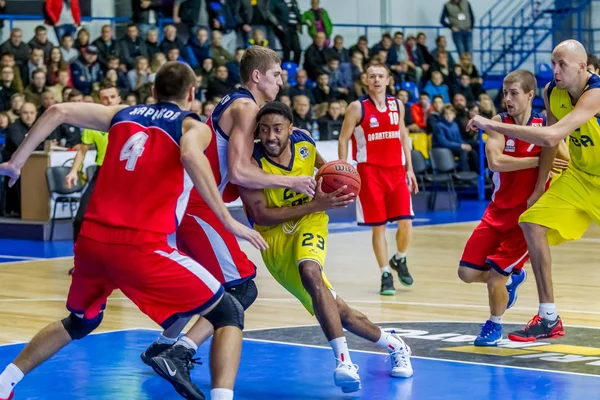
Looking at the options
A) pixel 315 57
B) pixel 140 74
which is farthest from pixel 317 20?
pixel 140 74

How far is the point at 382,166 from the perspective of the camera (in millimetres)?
10703

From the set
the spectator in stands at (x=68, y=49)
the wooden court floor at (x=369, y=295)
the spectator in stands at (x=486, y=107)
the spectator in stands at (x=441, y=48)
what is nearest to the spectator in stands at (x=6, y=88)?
the spectator in stands at (x=68, y=49)

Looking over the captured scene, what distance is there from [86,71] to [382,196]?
9105 millimetres

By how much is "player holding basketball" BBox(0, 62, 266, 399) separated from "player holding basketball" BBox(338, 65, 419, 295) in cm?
496

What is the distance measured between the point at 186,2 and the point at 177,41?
4.78 ft

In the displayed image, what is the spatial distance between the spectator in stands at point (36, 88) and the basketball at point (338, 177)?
1153cm

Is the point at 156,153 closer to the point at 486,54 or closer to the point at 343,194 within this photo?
the point at 343,194

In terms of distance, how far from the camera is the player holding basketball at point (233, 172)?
20.8ft

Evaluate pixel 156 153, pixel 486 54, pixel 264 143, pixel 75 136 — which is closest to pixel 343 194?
pixel 264 143

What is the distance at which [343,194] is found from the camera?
251 inches

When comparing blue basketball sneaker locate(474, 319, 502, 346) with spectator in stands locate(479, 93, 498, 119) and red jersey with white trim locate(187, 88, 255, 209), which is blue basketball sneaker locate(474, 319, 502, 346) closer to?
red jersey with white trim locate(187, 88, 255, 209)

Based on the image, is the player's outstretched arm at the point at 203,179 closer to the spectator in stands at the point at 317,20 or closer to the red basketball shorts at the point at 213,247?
the red basketball shorts at the point at 213,247

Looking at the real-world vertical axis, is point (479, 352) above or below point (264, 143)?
below

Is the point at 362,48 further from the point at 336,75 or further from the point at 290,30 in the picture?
the point at 290,30
